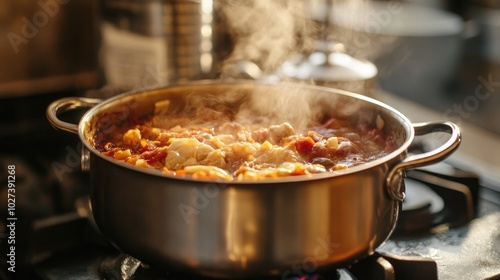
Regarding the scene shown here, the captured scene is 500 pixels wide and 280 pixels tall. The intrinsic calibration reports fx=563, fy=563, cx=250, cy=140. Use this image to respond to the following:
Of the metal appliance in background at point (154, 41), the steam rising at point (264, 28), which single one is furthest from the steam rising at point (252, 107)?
the steam rising at point (264, 28)

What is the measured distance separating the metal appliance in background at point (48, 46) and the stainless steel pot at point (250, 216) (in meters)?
1.02

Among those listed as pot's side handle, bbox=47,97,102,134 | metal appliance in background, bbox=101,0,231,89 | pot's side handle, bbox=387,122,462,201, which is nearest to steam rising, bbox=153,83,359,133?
pot's side handle, bbox=47,97,102,134

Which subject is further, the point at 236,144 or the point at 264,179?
the point at 236,144

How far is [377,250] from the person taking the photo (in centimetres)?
114

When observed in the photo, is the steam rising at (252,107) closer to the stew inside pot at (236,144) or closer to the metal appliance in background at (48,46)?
the stew inside pot at (236,144)

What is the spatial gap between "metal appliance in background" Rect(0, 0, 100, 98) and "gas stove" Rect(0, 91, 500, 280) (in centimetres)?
36

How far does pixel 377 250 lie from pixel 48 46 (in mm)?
1348

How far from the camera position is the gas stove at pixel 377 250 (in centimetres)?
105

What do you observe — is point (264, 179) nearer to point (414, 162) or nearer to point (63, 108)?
point (414, 162)

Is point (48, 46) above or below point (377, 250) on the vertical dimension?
above

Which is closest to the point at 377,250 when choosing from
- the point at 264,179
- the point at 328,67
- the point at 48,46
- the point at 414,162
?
the point at 414,162

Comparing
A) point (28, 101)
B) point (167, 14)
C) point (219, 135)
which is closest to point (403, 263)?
point (219, 135)

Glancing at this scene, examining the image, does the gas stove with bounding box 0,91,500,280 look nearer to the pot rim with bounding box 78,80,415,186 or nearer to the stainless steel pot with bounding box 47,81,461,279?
the stainless steel pot with bounding box 47,81,461,279

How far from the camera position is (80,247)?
45.9 inches
